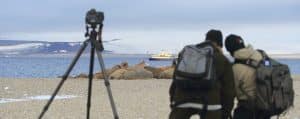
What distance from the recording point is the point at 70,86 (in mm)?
25953

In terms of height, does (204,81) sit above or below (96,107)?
above

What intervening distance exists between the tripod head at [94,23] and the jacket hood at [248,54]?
1.27 m

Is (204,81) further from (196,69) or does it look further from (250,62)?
(250,62)

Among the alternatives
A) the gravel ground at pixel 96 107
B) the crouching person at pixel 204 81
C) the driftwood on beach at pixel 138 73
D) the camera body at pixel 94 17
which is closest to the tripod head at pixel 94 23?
the camera body at pixel 94 17

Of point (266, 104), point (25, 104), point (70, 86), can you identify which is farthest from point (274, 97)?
point (70, 86)

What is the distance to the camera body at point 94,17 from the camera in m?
6.67

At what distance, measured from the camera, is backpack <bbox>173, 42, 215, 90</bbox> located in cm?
595

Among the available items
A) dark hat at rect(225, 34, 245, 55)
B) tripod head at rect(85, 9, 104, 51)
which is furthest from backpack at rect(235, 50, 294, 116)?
tripod head at rect(85, 9, 104, 51)

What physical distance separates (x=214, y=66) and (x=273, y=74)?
1.88ft

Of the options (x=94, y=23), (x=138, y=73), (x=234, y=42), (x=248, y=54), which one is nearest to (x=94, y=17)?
(x=94, y=23)

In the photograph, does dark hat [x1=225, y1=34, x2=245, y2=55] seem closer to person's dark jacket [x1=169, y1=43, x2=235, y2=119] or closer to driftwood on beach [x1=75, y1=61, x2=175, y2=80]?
person's dark jacket [x1=169, y1=43, x2=235, y2=119]

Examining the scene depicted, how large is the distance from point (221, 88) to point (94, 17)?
140cm

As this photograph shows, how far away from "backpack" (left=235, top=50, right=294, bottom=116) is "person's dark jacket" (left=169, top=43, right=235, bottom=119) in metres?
0.27

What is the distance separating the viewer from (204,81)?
5.95m
